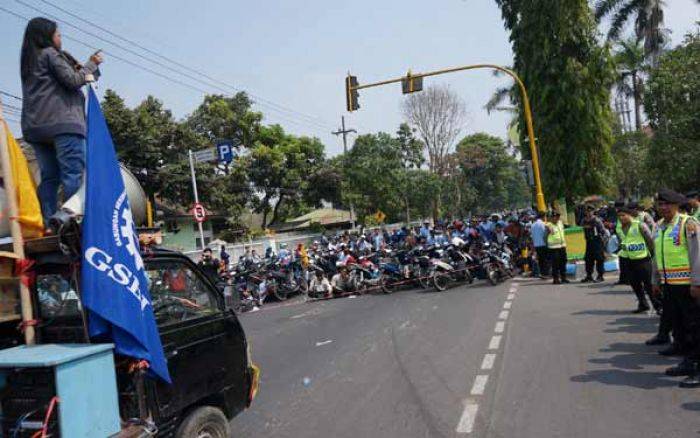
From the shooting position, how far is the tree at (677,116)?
22125 millimetres

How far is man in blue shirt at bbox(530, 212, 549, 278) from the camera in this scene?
14.8m

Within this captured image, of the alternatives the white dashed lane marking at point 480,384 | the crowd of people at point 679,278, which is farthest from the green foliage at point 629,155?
the white dashed lane marking at point 480,384

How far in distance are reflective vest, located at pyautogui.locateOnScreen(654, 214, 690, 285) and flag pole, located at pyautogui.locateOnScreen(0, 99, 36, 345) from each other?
19.1 ft

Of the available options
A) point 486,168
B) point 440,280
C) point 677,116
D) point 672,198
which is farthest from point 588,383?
point 486,168

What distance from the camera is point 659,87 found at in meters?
23.1

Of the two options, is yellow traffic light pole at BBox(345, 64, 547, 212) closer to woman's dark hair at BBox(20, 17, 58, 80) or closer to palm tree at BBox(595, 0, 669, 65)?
woman's dark hair at BBox(20, 17, 58, 80)

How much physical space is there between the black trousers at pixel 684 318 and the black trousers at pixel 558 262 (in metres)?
7.23

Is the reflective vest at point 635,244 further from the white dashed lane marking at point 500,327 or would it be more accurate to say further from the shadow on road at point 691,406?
the shadow on road at point 691,406

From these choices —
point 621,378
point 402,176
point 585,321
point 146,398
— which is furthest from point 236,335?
point 402,176

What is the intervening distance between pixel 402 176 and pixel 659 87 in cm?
1986

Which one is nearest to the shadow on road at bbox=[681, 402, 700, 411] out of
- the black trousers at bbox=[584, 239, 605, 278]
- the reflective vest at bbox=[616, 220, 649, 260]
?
the reflective vest at bbox=[616, 220, 649, 260]

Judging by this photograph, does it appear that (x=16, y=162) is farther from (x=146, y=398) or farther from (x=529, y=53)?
(x=529, y=53)

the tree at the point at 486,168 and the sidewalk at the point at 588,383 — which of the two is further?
the tree at the point at 486,168

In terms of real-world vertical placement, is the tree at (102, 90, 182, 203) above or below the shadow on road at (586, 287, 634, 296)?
above
